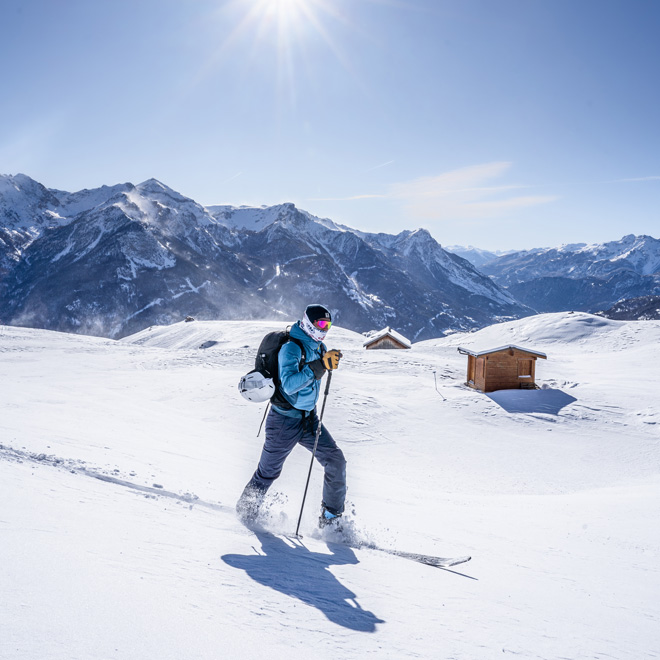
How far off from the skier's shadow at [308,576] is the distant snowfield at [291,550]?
0.06ft

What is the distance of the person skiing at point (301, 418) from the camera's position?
169 inches

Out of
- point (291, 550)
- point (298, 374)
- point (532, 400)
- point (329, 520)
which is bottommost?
point (532, 400)

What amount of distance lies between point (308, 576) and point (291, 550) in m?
0.61

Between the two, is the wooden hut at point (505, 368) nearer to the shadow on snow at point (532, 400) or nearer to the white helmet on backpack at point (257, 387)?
the shadow on snow at point (532, 400)

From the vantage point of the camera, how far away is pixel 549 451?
46.6 ft

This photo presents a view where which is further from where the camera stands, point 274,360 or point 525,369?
point 525,369

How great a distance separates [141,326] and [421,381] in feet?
453

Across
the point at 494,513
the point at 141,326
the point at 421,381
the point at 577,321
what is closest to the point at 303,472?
the point at 494,513

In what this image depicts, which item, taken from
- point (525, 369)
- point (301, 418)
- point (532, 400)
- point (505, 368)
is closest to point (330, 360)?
point (301, 418)

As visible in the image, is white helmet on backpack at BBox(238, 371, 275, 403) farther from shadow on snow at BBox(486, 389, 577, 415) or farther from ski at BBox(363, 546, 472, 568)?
shadow on snow at BBox(486, 389, 577, 415)

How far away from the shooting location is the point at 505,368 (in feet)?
70.7

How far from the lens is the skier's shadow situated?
106 inches

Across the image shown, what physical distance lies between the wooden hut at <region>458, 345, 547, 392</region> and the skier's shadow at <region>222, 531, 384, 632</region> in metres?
18.9

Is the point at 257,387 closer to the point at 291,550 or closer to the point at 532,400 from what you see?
the point at 291,550
